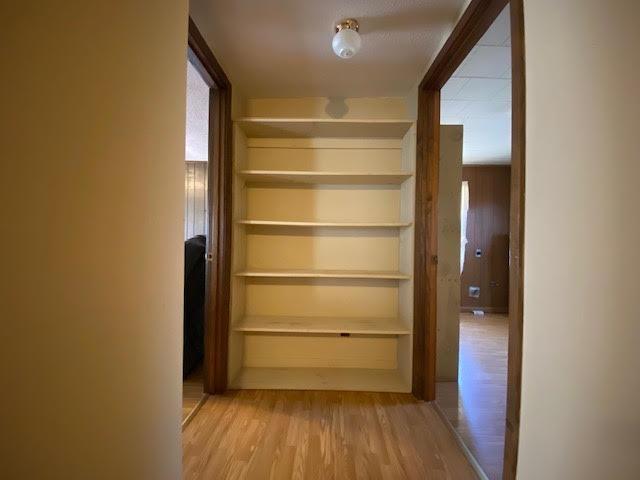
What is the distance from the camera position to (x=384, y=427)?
1.48 meters

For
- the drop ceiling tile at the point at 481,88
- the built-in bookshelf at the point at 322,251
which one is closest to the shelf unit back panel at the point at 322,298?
the built-in bookshelf at the point at 322,251

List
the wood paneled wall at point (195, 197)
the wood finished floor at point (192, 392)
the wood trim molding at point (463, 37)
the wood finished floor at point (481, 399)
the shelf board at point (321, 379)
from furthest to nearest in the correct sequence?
the wood paneled wall at point (195, 197), the shelf board at point (321, 379), the wood finished floor at point (192, 392), the wood finished floor at point (481, 399), the wood trim molding at point (463, 37)

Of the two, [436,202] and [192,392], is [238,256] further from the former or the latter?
[436,202]

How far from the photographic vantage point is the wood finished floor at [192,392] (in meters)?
1.63

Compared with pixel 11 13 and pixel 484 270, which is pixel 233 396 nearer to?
pixel 11 13

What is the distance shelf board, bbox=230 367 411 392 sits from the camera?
185cm

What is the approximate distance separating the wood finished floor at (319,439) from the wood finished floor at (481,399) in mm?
108

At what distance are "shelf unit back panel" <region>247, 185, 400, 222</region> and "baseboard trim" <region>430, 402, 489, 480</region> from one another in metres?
1.31

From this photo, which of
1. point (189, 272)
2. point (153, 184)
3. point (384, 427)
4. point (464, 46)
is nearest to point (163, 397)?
point (153, 184)

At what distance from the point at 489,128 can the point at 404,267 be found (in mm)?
2179

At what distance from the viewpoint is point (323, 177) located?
193 cm

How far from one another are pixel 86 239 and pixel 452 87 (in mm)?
2600

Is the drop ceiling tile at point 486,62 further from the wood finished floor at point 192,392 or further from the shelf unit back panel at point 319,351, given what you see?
the wood finished floor at point 192,392

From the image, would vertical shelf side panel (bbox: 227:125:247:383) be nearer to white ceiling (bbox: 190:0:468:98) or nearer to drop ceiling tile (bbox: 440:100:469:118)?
white ceiling (bbox: 190:0:468:98)
